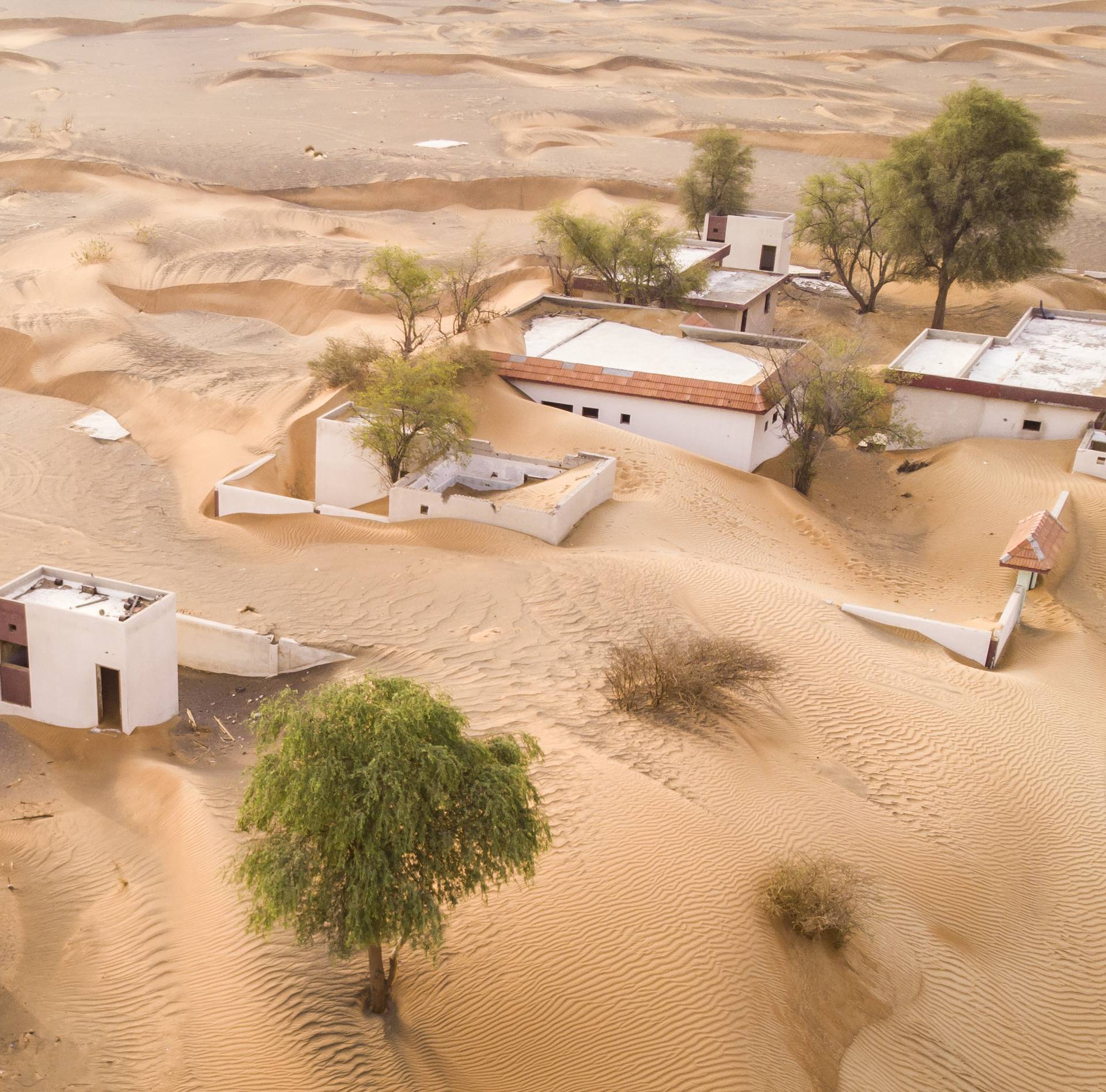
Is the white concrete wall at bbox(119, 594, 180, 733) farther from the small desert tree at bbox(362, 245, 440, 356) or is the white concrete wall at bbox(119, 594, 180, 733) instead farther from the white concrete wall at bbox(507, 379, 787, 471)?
the white concrete wall at bbox(507, 379, 787, 471)

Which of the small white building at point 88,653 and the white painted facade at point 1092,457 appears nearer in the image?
the small white building at point 88,653

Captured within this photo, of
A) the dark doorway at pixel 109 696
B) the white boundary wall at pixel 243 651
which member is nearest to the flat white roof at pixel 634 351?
the white boundary wall at pixel 243 651

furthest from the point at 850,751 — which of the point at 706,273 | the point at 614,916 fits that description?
the point at 706,273

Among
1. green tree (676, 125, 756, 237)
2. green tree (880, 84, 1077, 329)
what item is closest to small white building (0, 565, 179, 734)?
green tree (880, 84, 1077, 329)

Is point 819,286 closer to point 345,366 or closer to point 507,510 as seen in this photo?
point 345,366

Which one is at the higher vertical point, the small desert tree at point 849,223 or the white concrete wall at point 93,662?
the small desert tree at point 849,223

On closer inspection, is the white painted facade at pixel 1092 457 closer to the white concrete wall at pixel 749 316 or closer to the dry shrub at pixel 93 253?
the white concrete wall at pixel 749 316
